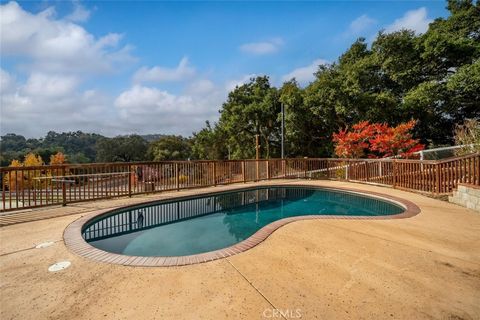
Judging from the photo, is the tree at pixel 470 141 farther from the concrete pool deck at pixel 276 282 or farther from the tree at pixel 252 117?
the tree at pixel 252 117

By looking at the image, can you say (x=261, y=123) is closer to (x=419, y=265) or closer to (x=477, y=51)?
(x=477, y=51)

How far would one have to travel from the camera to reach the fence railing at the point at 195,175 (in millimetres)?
5719

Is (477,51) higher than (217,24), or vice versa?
(477,51)

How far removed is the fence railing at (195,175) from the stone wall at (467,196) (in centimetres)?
19

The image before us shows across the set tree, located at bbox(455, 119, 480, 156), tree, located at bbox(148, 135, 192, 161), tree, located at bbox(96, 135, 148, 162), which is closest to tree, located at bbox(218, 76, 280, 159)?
tree, located at bbox(455, 119, 480, 156)

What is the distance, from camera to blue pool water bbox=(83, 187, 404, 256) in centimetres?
406

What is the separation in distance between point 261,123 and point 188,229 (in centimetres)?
1385

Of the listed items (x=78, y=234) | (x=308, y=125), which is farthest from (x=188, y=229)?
(x=308, y=125)

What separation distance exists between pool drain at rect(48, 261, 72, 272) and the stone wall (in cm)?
743

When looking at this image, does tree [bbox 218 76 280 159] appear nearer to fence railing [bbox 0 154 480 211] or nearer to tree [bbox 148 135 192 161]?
fence railing [bbox 0 154 480 211]

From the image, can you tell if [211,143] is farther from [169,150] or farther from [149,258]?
[169,150]

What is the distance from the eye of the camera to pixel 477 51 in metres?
12.5

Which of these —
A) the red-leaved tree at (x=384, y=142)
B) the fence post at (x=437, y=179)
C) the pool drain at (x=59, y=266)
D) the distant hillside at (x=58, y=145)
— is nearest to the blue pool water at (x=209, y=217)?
the pool drain at (x=59, y=266)

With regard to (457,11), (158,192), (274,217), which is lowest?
(274,217)
